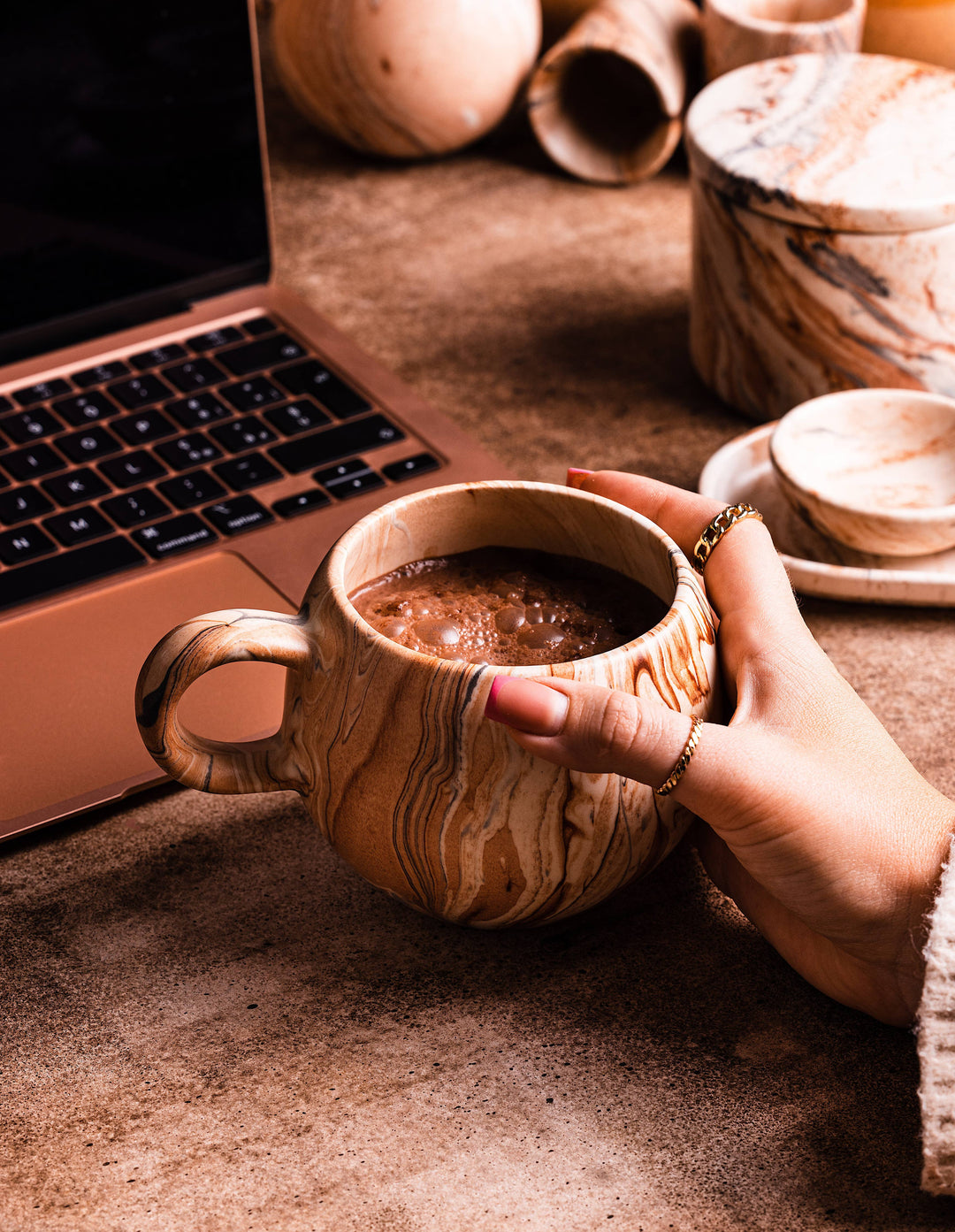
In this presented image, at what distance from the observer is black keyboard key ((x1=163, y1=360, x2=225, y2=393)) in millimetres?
790

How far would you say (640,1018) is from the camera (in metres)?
0.47

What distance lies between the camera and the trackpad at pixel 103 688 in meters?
0.55

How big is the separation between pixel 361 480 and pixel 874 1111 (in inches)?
16.4

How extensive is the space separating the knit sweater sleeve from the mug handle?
→ 0.22m

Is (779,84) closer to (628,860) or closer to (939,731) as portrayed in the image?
(939,731)

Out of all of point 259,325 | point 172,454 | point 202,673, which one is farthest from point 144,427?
point 202,673

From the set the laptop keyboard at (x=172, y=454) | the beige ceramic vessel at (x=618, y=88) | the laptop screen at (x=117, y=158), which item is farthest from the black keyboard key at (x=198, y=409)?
the beige ceramic vessel at (x=618, y=88)

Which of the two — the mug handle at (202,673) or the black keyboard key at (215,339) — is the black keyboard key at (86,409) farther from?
the mug handle at (202,673)

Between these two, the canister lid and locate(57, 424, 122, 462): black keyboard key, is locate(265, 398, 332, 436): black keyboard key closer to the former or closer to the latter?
locate(57, 424, 122, 462): black keyboard key

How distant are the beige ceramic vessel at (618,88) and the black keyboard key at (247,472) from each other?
0.54 metres

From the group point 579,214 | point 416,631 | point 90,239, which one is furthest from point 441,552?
point 579,214

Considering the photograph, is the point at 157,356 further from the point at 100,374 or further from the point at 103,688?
the point at 103,688

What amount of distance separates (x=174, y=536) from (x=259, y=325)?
0.23 m

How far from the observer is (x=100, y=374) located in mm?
797
